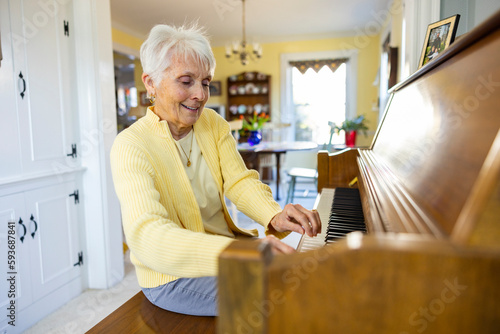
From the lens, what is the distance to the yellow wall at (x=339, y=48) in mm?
6355

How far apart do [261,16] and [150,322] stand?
17.2ft

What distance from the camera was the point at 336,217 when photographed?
3.80 feet

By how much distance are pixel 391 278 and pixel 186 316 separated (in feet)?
2.49

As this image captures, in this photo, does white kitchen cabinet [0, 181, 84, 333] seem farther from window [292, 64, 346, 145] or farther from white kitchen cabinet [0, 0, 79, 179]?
window [292, 64, 346, 145]

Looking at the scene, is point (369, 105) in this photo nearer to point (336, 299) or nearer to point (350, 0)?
point (350, 0)

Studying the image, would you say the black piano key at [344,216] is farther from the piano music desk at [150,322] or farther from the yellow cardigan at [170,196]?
the piano music desk at [150,322]

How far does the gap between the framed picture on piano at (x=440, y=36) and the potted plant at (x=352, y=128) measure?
13.3 feet

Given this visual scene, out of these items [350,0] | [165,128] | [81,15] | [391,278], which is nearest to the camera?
[391,278]

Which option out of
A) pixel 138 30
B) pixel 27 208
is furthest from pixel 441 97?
pixel 138 30

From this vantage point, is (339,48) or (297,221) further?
(339,48)

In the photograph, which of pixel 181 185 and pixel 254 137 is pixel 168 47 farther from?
pixel 254 137

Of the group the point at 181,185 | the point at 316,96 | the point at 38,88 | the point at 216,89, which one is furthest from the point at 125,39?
the point at 181,185

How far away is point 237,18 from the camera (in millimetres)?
5445

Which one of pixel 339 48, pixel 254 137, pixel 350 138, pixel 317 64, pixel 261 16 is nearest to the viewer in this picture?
pixel 254 137
